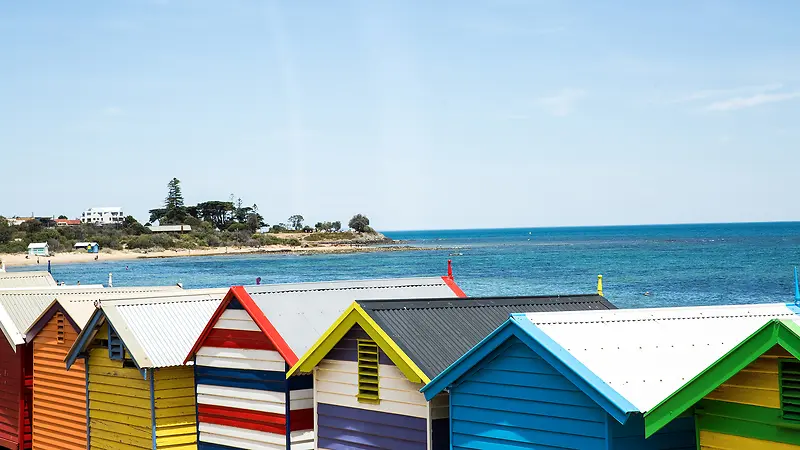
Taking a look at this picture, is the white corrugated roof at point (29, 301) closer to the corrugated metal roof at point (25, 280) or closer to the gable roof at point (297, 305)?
the corrugated metal roof at point (25, 280)

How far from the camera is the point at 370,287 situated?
1734 centimetres

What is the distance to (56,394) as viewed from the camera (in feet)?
A: 70.0

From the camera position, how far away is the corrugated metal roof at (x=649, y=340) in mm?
10125

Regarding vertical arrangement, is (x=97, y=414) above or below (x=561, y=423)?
below

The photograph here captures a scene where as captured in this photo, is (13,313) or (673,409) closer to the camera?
(673,409)

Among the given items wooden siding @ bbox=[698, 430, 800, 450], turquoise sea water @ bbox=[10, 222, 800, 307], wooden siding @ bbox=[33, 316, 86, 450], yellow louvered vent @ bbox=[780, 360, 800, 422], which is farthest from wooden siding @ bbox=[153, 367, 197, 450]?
turquoise sea water @ bbox=[10, 222, 800, 307]

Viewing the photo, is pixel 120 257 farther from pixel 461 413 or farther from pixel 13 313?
pixel 461 413

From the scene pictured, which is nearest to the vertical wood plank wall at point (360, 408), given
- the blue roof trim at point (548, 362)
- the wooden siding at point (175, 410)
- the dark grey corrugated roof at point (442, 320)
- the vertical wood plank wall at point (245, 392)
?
the dark grey corrugated roof at point (442, 320)

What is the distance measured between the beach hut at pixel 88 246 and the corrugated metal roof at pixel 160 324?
571 ft

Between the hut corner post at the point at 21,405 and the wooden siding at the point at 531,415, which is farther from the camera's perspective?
the hut corner post at the point at 21,405

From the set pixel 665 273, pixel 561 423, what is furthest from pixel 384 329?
pixel 665 273

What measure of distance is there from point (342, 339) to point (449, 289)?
459 cm

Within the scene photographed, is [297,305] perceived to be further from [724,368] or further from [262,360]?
[724,368]

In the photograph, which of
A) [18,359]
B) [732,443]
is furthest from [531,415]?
[18,359]
